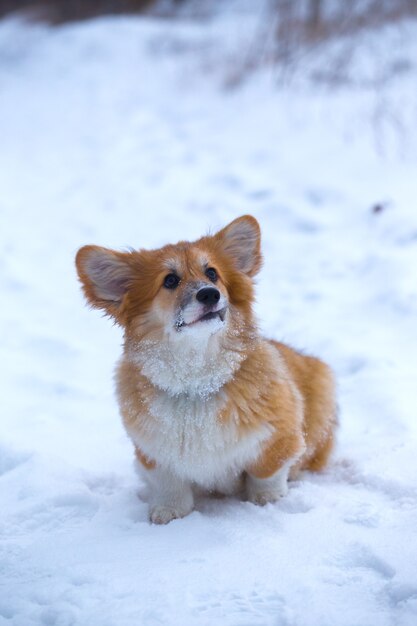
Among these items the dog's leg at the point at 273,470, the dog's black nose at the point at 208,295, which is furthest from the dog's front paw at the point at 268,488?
the dog's black nose at the point at 208,295

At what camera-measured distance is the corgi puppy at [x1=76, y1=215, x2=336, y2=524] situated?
328cm

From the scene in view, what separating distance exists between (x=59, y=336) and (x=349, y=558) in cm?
371

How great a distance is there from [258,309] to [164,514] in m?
A: 3.16

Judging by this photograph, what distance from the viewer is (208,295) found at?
10.4 feet

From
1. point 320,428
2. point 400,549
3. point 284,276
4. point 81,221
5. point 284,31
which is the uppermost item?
point 284,31

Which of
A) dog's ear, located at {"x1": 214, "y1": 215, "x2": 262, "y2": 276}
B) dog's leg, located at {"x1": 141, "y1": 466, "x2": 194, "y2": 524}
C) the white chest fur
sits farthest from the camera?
dog's ear, located at {"x1": 214, "y1": 215, "x2": 262, "y2": 276}

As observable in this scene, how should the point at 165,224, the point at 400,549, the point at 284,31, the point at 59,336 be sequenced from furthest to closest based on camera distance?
the point at 284,31 → the point at 165,224 → the point at 59,336 → the point at 400,549

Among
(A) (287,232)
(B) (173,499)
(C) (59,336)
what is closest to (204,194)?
(A) (287,232)

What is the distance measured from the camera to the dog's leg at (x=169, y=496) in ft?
11.1

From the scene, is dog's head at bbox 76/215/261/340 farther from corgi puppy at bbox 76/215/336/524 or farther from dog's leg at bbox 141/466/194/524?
dog's leg at bbox 141/466/194/524

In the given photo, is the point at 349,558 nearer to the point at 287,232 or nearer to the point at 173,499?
the point at 173,499

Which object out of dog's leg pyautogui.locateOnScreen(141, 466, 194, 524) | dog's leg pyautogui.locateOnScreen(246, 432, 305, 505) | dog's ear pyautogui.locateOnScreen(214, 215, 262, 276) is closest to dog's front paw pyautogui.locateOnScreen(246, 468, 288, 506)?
dog's leg pyautogui.locateOnScreen(246, 432, 305, 505)

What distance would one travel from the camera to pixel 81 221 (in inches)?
325

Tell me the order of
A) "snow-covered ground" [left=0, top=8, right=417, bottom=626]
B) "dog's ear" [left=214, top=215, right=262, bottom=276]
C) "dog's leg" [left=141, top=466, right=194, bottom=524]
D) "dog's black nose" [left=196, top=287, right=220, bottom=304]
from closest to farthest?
"snow-covered ground" [left=0, top=8, right=417, bottom=626] → "dog's black nose" [left=196, top=287, right=220, bottom=304] → "dog's leg" [left=141, top=466, right=194, bottom=524] → "dog's ear" [left=214, top=215, right=262, bottom=276]
